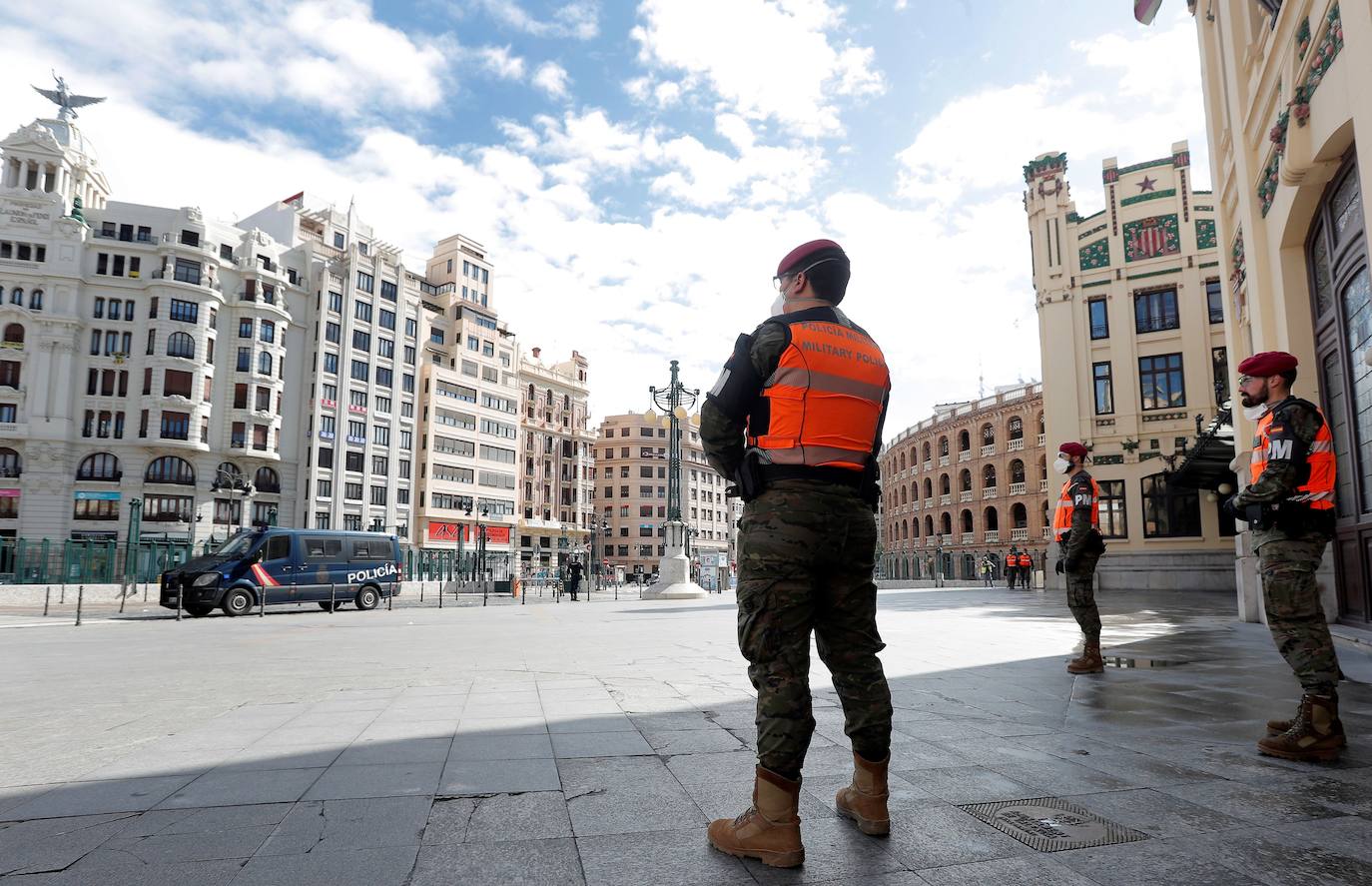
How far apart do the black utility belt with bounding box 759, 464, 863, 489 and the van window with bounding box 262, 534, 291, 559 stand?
67.6 ft

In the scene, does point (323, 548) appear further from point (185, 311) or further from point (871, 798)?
point (185, 311)

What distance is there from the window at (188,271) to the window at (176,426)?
8.83 metres

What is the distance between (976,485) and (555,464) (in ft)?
155

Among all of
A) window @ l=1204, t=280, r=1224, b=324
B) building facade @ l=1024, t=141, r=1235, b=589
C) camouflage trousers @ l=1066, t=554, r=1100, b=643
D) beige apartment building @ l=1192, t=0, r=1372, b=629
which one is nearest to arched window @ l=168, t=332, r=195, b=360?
building facade @ l=1024, t=141, r=1235, b=589

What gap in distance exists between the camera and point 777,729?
258 cm

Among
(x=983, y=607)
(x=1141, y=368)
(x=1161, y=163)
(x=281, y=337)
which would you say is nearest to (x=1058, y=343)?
(x=1141, y=368)

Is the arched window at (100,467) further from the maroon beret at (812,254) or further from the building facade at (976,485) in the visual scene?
the maroon beret at (812,254)

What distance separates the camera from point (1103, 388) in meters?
27.8

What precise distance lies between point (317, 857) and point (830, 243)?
2.75m

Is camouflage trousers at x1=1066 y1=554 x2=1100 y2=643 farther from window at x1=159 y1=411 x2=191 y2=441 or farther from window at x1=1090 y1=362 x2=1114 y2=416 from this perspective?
window at x1=159 y1=411 x2=191 y2=441

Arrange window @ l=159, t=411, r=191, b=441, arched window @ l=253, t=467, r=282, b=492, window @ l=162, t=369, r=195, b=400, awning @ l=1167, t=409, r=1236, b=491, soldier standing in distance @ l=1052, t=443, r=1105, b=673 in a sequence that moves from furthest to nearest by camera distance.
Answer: arched window @ l=253, t=467, r=282, b=492, window @ l=162, t=369, r=195, b=400, window @ l=159, t=411, r=191, b=441, awning @ l=1167, t=409, r=1236, b=491, soldier standing in distance @ l=1052, t=443, r=1105, b=673

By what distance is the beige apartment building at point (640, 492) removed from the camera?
104 m

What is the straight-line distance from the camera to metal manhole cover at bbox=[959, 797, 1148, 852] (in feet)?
8.46

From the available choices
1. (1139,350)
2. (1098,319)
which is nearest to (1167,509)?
(1139,350)
